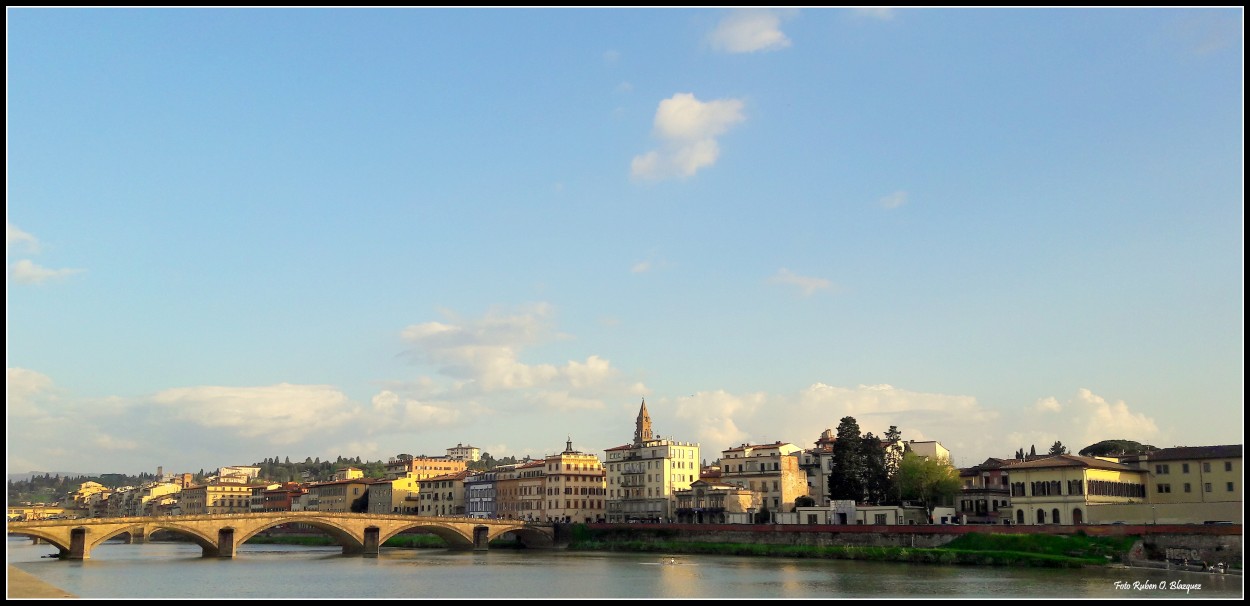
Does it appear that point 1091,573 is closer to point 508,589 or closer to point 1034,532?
point 1034,532

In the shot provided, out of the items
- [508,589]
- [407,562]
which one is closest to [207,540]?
[407,562]

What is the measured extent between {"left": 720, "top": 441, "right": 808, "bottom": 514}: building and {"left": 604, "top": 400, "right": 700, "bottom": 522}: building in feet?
14.4

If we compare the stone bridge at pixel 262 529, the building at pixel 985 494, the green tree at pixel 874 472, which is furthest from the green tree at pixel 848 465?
the stone bridge at pixel 262 529

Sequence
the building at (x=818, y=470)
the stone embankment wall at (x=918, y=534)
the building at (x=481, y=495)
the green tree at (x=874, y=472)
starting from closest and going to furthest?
1. the stone embankment wall at (x=918, y=534)
2. the green tree at (x=874, y=472)
3. the building at (x=818, y=470)
4. the building at (x=481, y=495)

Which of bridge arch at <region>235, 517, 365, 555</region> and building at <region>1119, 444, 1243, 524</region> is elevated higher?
building at <region>1119, 444, 1243, 524</region>

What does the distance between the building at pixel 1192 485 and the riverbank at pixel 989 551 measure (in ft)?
18.5

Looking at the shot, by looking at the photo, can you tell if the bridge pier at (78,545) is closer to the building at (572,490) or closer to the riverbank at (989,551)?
the riverbank at (989,551)

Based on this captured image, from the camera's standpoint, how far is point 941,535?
7312cm

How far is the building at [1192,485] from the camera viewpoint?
6812 centimetres

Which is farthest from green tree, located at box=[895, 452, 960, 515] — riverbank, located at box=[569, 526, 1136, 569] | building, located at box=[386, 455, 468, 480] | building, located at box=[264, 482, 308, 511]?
building, located at box=[264, 482, 308, 511]

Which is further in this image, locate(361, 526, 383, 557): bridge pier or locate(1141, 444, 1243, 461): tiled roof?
locate(361, 526, 383, 557): bridge pier

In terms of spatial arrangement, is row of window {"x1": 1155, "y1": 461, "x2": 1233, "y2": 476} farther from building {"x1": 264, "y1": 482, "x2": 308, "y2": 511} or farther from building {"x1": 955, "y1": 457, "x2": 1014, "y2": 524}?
building {"x1": 264, "y1": 482, "x2": 308, "y2": 511}

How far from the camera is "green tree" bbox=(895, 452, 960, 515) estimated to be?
9075 cm

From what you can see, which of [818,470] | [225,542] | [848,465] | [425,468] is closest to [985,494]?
[848,465]
